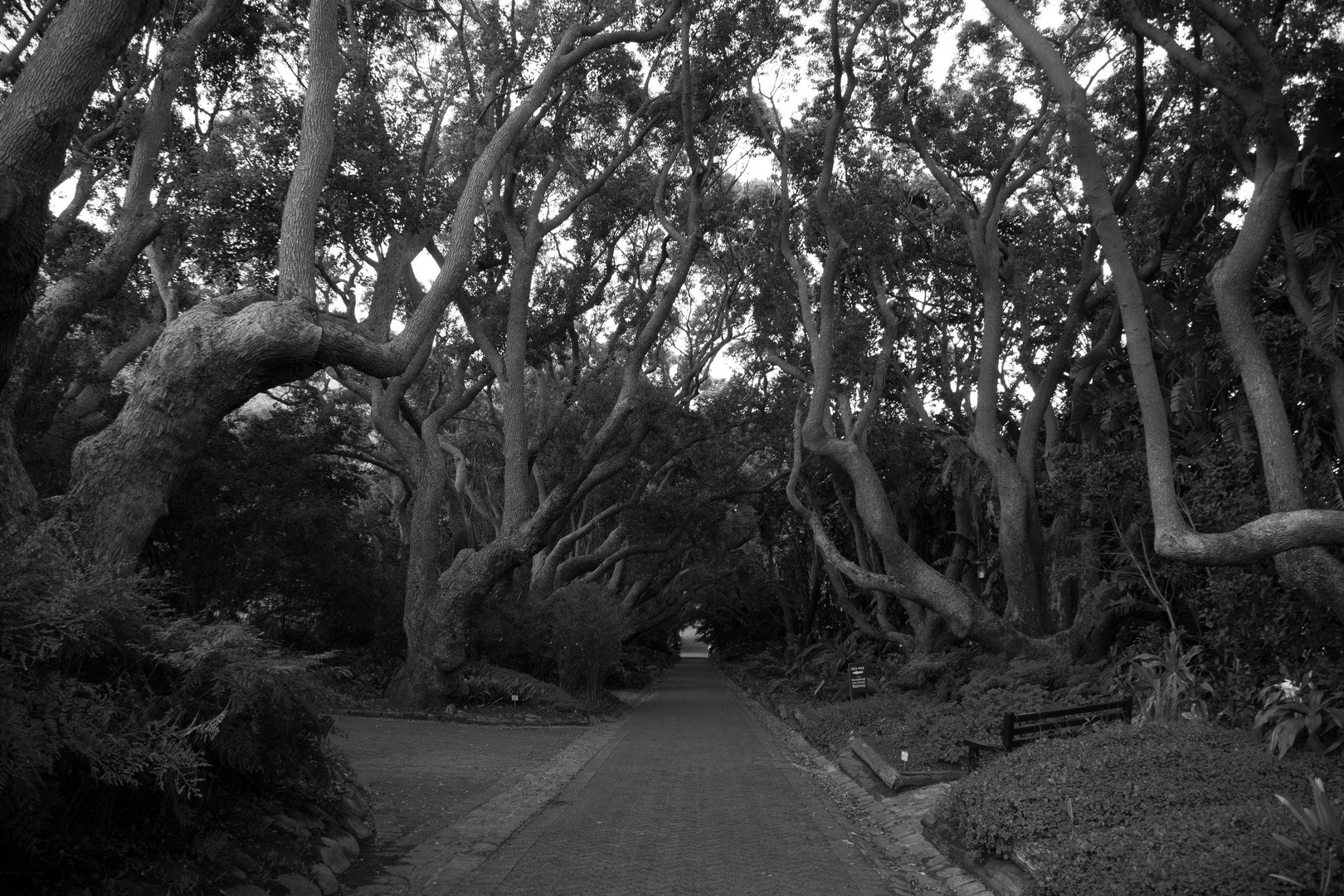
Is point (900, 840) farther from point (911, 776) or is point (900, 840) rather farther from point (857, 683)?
point (857, 683)

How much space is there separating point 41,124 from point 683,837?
22.4ft

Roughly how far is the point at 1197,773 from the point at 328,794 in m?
6.32

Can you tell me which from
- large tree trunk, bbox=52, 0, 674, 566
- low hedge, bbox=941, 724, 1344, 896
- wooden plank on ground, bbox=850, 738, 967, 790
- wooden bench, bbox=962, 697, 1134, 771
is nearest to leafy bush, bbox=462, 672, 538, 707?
wooden plank on ground, bbox=850, 738, 967, 790

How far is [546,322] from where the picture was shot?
1975cm

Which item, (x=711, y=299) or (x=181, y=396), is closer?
(x=181, y=396)

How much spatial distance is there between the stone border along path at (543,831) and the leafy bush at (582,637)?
820cm

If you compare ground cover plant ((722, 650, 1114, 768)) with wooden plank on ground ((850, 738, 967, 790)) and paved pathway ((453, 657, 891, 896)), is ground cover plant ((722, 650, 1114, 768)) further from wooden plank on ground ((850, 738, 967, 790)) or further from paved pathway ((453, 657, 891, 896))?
paved pathway ((453, 657, 891, 896))

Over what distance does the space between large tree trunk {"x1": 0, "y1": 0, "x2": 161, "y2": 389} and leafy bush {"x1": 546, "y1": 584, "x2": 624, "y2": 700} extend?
16.0 meters

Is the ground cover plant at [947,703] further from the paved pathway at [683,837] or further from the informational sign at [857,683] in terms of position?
the paved pathway at [683,837]

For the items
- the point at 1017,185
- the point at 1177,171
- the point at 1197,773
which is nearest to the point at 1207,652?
the point at 1197,773

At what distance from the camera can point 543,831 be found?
318 inches

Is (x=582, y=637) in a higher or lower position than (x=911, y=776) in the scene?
higher

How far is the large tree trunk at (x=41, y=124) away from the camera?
16.5ft

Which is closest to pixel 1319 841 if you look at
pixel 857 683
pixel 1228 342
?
pixel 1228 342
